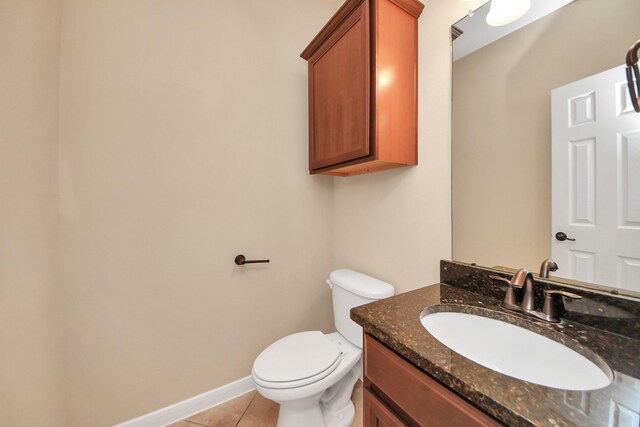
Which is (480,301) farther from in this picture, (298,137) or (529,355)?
(298,137)

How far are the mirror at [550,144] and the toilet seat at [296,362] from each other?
2.66ft

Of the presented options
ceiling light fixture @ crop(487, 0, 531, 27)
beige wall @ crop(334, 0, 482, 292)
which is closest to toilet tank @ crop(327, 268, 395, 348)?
beige wall @ crop(334, 0, 482, 292)

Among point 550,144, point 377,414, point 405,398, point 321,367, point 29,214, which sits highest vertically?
point 550,144

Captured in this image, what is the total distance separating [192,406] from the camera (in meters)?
1.38

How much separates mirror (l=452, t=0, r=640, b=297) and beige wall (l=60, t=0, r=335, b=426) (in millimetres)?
1046

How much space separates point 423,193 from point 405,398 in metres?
0.89

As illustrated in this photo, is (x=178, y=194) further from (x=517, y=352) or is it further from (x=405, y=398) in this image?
(x=517, y=352)

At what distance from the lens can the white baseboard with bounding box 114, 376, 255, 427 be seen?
1.27 m

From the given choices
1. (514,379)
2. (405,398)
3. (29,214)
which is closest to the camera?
(514,379)

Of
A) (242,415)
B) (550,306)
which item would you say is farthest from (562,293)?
(242,415)

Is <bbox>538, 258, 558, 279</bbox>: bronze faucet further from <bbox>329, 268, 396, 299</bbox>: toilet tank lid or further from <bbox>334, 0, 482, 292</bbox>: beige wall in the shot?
<bbox>329, 268, 396, 299</bbox>: toilet tank lid

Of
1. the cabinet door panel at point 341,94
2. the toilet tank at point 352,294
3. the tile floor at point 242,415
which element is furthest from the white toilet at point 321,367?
the cabinet door panel at point 341,94

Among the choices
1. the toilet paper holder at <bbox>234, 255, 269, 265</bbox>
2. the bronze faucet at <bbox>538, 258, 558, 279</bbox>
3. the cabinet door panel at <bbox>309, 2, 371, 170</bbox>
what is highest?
the cabinet door panel at <bbox>309, 2, 371, 170</bbox>

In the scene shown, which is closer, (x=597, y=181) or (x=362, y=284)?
(x=597, y=181)
